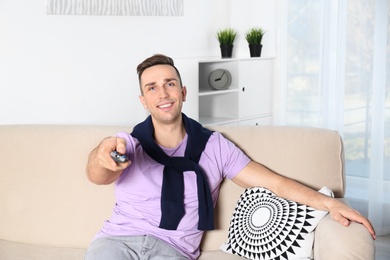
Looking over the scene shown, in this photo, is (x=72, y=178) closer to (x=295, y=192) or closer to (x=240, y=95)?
(x=295, y=192)

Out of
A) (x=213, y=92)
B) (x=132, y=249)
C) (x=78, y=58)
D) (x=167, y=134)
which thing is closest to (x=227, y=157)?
(x=167, y=134)

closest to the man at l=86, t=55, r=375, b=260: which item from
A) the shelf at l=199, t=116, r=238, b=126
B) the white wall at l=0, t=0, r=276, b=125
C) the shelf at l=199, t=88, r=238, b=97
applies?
the white wall at l=0, t=0, r=276, b=125

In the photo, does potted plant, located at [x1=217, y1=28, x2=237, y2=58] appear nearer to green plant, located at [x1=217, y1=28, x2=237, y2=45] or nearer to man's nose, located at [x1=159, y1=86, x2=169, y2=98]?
green plant, located at [x1=217, y1=28, x2=237, y2=45]

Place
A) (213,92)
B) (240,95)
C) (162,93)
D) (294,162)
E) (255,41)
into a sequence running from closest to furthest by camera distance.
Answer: (162,93) < (294,162) < (213,92) < (240,95) < (255,41)

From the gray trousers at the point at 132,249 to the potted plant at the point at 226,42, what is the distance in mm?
2506

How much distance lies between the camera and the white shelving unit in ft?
14.4

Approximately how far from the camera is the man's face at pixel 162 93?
90.2 inches

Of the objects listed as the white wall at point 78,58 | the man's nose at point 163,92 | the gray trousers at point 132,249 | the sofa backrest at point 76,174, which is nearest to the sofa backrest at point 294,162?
the sofa backrest at point 76,174

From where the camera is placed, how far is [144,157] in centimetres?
227

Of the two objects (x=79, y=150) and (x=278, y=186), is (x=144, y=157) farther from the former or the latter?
(x=278, y=186)

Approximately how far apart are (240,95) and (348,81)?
0.75m

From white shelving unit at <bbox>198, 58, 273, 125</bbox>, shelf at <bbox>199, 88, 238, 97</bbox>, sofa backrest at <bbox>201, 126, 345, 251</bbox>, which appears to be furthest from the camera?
white shelving unit at <bbox>198, 58, 273, 125</bbox>

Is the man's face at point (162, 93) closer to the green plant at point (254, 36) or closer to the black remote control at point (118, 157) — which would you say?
the black remote control at point (118, 157)

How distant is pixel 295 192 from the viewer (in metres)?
2.22
